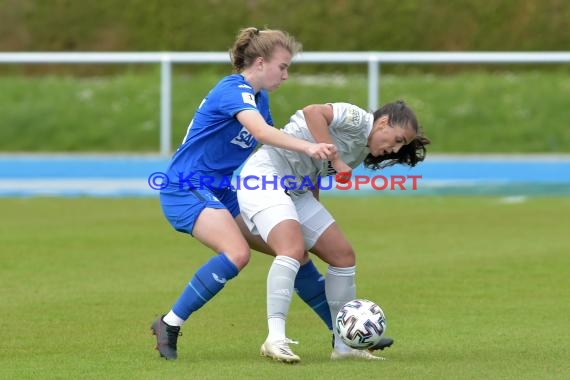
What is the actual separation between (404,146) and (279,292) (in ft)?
3.50

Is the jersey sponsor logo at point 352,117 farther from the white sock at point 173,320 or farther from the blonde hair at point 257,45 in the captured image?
the white sock at point 173,320

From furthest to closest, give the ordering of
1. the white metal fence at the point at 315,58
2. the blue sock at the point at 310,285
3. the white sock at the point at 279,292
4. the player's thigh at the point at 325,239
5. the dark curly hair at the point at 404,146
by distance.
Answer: the white metal fence at the point at 315,58
the blue sock at the point at 310,285
the player's thigh at the point at 325,239
the dark curly hair at the point at 404,146
the white sock at the point at 279,292

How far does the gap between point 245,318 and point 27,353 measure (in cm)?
178

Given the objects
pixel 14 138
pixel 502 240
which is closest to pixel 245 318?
pixel 502 240

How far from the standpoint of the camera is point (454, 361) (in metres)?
7.12

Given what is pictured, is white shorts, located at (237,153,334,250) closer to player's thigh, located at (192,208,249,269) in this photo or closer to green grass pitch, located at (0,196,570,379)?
player's thigh, located at (192,208,249,269)

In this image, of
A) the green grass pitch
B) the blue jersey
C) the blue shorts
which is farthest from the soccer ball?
the blue jersey

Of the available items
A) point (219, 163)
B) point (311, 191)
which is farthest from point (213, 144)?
point (311, 191)

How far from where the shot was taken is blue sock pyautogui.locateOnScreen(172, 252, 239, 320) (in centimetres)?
702

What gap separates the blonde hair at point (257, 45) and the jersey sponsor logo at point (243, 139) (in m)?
0.35

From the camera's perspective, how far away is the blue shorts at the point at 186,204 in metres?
7.17

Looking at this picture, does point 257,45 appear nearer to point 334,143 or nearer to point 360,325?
point 334,143

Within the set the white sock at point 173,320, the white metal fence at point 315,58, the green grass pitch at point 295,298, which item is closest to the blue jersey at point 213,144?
the white sock at point 173,320

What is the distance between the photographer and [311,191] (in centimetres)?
752
